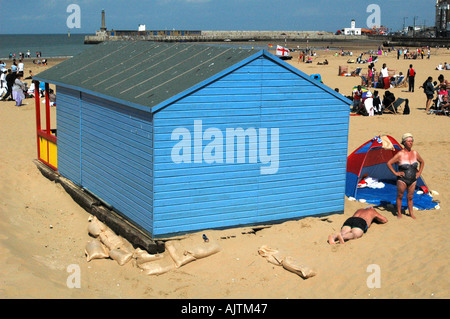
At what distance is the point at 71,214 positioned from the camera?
10.0m

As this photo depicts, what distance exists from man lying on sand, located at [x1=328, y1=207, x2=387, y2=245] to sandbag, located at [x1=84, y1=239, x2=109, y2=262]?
3.27 m

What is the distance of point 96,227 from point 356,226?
157 inches

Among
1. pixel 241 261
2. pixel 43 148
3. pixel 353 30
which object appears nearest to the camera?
pixel 241 261

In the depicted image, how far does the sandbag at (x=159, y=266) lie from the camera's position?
750cm

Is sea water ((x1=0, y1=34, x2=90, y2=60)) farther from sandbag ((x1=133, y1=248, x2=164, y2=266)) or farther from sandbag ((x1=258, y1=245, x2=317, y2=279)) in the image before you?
sandbag ((x1=258, y1=245, x2=317, y2=279))

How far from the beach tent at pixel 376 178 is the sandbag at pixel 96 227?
4561 mm

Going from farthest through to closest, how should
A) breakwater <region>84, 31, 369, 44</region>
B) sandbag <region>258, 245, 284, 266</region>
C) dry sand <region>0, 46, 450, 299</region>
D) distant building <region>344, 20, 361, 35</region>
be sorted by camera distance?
distant building <region>344, 20, 361, 35</region> < breakwater <region>84, 31, 369, 44</region> < sandbag <region>258, 245, 284, 266</region> < dry sand <region>0, 46, 450, 299</region>

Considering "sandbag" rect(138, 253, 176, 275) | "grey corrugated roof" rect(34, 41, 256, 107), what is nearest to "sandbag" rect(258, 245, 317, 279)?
"sandbag" rect(138, 253, 176, 275)

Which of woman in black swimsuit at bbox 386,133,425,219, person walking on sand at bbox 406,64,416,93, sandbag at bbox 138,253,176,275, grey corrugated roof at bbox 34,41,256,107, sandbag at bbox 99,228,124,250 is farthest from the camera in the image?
person walking on sand at bbox 406,64,416,93

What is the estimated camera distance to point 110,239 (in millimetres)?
8461

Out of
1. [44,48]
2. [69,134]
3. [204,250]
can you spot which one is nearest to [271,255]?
[204,250]

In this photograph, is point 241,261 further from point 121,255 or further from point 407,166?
point 407,166

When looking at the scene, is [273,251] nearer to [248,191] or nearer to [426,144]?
[248,191]

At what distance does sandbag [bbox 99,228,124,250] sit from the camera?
27.3 feet
